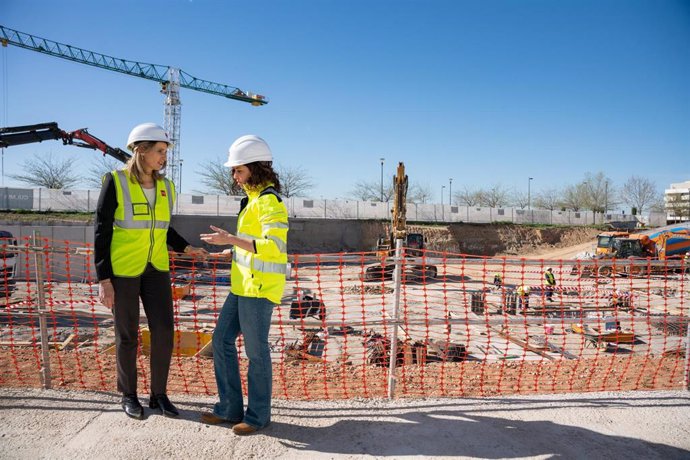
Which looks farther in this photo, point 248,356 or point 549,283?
point 549,283

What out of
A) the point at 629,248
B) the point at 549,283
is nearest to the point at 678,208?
the point at 629,248

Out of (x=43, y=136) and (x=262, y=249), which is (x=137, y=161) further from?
(x=43, y=136)

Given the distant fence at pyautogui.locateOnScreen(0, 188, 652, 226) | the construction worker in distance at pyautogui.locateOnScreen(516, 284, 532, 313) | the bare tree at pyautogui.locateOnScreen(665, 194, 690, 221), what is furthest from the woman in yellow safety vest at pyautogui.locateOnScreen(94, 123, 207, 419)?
the bare tree at pyautogui.locateOnScreen(665, 194, 690, 221)

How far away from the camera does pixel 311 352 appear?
8.71m

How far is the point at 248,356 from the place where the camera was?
275cm

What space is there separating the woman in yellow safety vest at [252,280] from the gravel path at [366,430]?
157 mm

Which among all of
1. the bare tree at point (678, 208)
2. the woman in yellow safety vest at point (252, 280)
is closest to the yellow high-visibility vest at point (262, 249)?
the woman in yellow safety vest at point (252, 280)

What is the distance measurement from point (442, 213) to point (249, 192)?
136 feet

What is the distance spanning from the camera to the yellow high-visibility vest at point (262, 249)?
2570mm

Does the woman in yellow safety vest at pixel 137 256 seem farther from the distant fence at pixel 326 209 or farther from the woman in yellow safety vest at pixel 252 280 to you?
the distant fence at pixel 326 209

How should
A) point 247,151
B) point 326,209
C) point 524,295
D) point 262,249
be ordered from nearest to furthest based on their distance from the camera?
point 262,249 → point 247,151 → point 524,295 → point 326,209

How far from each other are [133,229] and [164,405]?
3.83ft

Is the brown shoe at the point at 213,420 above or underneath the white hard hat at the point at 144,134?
underneath

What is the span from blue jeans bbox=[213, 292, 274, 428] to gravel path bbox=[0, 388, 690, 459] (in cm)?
13
